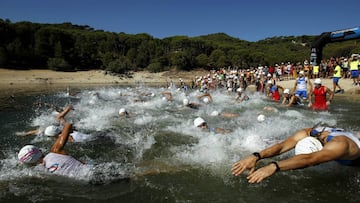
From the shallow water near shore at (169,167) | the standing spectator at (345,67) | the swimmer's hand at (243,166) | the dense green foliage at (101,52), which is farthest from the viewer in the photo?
the dense green foliage at (101,52)

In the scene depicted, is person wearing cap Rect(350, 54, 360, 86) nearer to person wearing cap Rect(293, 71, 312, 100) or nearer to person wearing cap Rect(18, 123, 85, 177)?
person wearing cap Rect(293, 71, 312, 100)

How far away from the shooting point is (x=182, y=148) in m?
7.78

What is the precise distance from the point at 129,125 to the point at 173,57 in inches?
1879

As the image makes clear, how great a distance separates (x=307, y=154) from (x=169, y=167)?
3.63 meters

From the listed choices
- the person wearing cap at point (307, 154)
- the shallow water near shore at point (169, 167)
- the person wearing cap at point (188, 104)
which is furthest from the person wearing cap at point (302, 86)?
the person wearing cap at point (307, 154)

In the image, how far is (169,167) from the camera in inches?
250

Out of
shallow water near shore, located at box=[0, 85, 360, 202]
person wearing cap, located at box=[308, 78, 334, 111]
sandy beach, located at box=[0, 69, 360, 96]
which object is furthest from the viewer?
sandy beach, located at box=[0, 69, 360, 96]

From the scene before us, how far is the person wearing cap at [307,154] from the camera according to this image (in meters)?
3.06

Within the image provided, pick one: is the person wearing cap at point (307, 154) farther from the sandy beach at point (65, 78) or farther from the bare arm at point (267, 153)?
the sandy beach at point (65, 78)

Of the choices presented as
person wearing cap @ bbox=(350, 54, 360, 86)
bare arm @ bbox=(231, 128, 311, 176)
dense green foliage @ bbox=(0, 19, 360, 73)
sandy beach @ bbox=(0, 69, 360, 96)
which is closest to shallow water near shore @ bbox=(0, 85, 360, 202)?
bare arm @ bbox=(231, 128, 311, 176)

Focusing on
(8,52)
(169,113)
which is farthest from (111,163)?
(8,52)

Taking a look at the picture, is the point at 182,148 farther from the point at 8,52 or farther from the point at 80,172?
the point at 8,52

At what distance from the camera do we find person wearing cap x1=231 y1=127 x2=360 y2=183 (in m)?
3.06

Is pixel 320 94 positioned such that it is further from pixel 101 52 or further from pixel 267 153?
pixel 101 52
